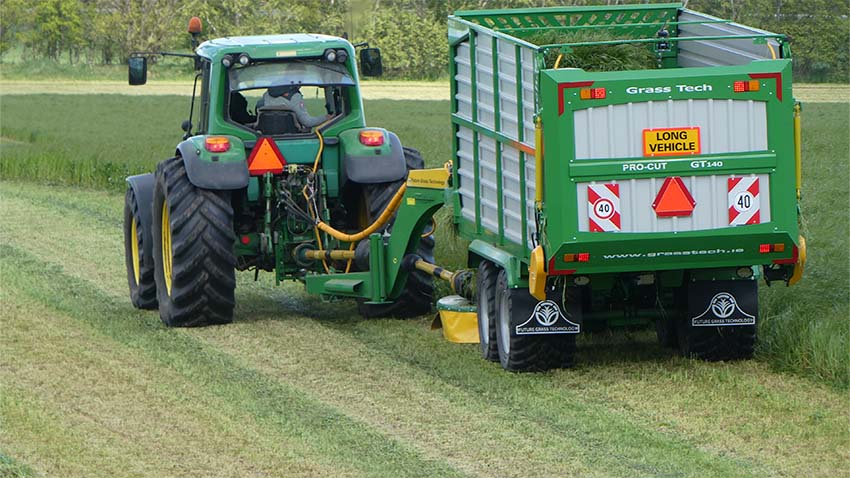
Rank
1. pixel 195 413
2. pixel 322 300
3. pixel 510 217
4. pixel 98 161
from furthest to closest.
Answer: pixel 98 161
pixel 322 300
pixel 510 217
pixel 195 413

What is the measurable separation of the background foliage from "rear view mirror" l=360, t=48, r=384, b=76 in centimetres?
145

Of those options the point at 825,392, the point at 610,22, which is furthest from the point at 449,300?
the point at 825,392

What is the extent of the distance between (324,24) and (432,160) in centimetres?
1918

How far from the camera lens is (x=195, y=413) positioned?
8859mm

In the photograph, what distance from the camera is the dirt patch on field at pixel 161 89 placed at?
45844 mm

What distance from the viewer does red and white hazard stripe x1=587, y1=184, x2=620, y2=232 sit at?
898 cm

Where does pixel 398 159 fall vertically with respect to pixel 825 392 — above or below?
above

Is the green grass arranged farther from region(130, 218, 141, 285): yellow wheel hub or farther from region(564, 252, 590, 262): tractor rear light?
region(130, 218, 141, 285): yellow wheel hub

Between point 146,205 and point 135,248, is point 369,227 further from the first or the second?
→ point 135,248

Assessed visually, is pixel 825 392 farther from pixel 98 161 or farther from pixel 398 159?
pixel 98 161

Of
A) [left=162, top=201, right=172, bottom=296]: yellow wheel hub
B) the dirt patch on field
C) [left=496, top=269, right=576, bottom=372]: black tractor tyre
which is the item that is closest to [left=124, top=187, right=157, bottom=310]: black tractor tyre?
[left=162, top=201, right=172, bottom=296]: yellow wheel hub

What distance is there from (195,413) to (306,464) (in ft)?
4.53

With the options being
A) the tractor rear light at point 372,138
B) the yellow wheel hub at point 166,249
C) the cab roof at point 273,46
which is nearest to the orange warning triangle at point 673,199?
the tractor rear light at point 372,138

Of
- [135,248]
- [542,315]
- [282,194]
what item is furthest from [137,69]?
[542,315]
